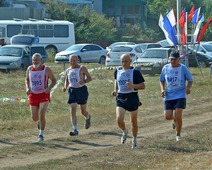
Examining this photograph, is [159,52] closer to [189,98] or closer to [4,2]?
[189,98]

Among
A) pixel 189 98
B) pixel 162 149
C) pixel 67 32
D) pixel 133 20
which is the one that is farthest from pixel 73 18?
pixel 162 149

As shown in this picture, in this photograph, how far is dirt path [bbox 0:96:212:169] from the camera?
12062 mm

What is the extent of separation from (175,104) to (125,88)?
45.2 inches

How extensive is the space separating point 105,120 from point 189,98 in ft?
19.7

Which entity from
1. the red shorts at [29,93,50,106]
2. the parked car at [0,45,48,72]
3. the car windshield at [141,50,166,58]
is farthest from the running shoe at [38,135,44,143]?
the parked car at [0,45,48,72]

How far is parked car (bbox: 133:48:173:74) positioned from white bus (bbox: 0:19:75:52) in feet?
51.7

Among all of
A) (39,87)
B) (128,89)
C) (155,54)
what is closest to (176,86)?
(128,89)

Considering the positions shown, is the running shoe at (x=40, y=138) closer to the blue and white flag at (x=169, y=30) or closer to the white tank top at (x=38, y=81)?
the white tank top at (x=38, y=81)

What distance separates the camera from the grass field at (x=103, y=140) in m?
11.1

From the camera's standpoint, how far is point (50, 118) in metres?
17.4

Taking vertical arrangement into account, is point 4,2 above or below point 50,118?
above

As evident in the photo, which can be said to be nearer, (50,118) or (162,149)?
Result: (162,149)

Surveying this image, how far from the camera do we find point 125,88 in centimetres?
1252

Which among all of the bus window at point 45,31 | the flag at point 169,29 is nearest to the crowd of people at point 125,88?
the flag at point 169,29
